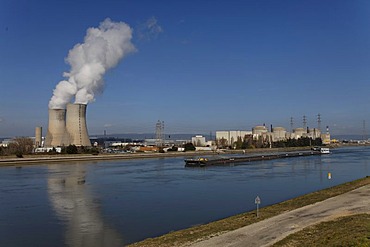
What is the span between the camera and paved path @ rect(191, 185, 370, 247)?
5.51 meters

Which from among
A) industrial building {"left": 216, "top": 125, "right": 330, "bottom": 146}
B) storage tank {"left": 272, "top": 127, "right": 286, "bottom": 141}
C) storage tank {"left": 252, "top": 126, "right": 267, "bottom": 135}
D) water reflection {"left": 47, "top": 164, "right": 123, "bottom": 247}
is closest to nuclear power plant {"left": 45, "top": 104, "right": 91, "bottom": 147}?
water reflection {"left": 47, "top": 164, "right": 123, "bottom": 247}

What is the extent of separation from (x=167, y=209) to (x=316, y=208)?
3.71 metres

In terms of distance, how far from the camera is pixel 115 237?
23.2 ft

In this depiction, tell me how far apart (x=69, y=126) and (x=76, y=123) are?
0.67m

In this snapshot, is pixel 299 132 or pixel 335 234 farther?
pixel 299 132

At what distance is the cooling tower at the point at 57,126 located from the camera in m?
31.2

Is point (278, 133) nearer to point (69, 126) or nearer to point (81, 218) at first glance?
point (69, 126)

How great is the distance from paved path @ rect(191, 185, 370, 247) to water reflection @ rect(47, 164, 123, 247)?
2.00m

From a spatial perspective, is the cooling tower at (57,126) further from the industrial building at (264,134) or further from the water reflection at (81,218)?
the industrial building at (264,134)

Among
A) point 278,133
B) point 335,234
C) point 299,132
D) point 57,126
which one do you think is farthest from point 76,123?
point 299,132

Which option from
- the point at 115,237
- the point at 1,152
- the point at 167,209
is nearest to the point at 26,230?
the point at 115,237

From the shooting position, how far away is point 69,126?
31.0m

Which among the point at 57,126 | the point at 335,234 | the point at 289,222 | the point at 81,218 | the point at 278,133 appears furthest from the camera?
the point at 278,133

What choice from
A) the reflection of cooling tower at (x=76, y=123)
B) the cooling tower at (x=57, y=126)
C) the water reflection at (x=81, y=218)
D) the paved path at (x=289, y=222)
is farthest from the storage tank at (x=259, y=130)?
the paved path at (x=289, y=222)
